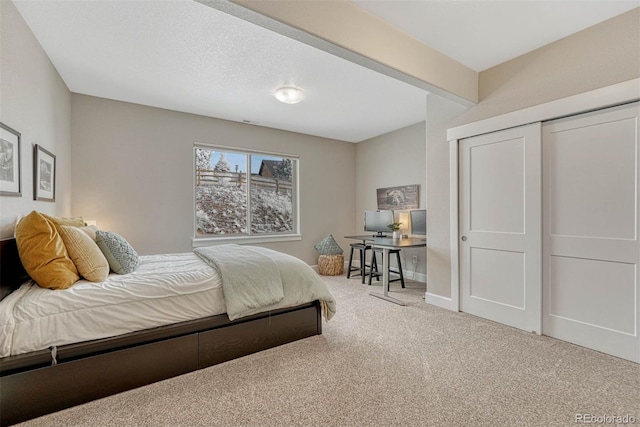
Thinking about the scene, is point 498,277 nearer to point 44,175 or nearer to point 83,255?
point 83,255

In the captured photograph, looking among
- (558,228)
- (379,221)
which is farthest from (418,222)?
(558,228)

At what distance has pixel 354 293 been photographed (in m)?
4.02

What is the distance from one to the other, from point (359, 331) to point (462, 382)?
1.00 metres

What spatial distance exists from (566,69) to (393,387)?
2943 mm

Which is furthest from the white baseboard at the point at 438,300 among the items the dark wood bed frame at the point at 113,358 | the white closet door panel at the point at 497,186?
the dark wood bed frame at the point at 113,358

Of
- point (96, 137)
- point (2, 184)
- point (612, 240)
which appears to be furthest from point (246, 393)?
point (96, 137)

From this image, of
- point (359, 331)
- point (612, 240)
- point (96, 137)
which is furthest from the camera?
point (96, 137)

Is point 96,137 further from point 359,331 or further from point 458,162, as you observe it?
point 458,162

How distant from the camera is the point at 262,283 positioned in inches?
90.0

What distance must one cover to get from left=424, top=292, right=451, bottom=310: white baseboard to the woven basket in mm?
1912

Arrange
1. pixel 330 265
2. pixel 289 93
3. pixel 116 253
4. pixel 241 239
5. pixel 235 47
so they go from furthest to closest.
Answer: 1. pixel 330 265
2. pixel 241 239
3. pixel 289 93
4. pixel 235 47
5. pixel 116 253

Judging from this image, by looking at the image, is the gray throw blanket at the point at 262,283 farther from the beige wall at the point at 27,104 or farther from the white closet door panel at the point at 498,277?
the white closet door panel at the point at 498,277

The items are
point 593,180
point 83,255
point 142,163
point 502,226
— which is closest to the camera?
point 83,255

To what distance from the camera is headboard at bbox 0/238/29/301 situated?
1729mm
